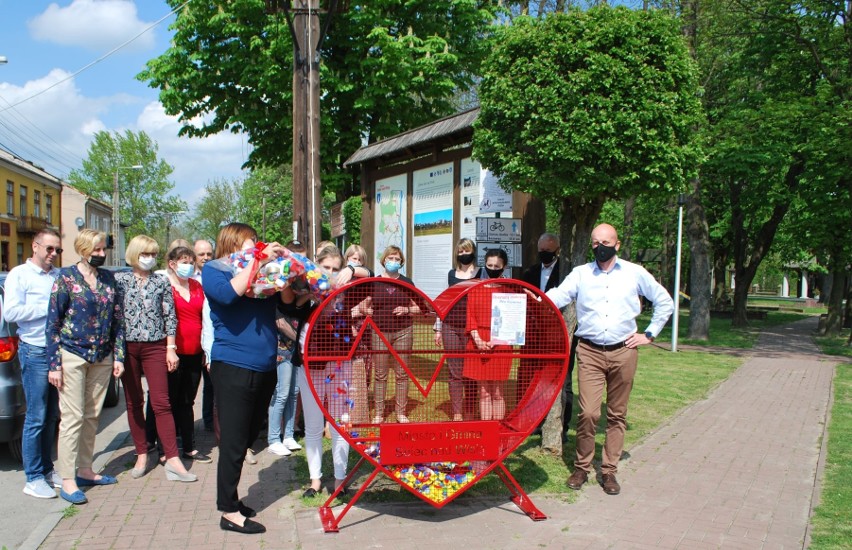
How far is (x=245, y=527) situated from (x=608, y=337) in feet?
Answer: 9.47

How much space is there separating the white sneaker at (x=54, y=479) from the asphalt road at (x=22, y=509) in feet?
0.56

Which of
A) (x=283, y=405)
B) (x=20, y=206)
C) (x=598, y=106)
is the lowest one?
(x=283, y=405)

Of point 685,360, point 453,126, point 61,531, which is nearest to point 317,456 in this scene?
point 61,531

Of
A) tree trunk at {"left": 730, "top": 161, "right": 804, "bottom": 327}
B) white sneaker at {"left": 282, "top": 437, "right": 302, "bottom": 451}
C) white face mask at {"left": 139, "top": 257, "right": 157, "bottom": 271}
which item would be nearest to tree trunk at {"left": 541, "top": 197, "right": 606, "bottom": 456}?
white sneaker at {"left": 282, "top": 437, "right": 302, "bottom": 451}

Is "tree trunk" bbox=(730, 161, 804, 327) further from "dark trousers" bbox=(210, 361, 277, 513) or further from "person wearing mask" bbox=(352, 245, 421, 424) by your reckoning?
"dark trousers" bbox=(210, 361, 277, 513)

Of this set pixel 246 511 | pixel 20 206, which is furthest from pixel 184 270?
pixel 20 206

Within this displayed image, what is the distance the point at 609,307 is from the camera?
5.00m

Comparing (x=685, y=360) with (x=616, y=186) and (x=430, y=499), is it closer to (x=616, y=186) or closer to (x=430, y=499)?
(x=616, y=186)

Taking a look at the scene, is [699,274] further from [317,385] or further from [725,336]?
[317,385]

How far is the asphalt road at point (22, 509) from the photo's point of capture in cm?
399

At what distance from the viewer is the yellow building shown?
1607 inches

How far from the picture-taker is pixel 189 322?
18.3ft

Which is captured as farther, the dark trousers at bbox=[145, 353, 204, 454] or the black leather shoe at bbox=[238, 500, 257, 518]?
the dark trousers at bbox=[145, 353, 204, 454]

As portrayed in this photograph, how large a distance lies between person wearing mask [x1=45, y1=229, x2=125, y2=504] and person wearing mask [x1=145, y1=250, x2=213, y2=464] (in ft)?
2.32
